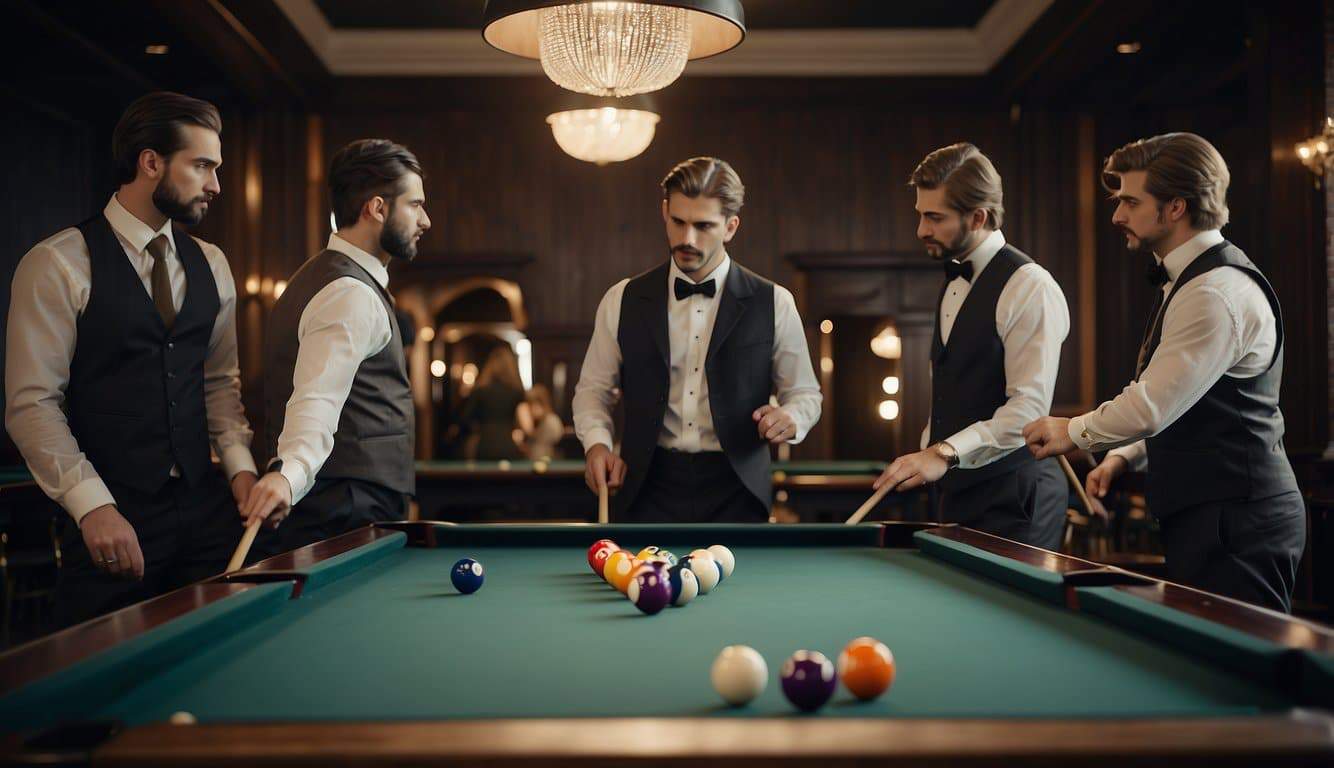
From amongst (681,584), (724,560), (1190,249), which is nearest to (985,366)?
(1190,249)

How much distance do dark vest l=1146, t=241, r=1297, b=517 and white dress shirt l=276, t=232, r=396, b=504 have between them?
5.68 feet

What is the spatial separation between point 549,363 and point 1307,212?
446 centimetres

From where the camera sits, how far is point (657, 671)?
122cm

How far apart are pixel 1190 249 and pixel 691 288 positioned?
128 cm

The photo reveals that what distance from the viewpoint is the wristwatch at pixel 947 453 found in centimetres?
253

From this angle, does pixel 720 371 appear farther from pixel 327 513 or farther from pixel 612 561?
pixel 612 561

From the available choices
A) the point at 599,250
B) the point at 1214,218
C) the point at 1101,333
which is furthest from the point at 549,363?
the point at 1214,218

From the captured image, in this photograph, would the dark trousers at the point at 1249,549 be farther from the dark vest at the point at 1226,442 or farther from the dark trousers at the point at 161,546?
the dark trousers at the point at 161,546

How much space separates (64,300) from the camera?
7.39 ft

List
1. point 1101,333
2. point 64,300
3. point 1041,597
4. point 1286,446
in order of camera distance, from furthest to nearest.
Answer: point 1101,333 < point 1286,446 < point 64,300 < point 1041,597

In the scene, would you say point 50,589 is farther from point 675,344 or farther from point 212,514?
point 675,344

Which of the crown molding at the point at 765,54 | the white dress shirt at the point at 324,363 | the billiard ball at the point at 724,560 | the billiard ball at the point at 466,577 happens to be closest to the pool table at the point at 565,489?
the white dress shirt at the point at 324,363

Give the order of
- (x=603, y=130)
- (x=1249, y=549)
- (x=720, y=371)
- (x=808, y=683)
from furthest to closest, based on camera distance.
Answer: (x=603, y=130) → (x=720, y=371) → (x=1249, y=549) → (x=808, y=683)

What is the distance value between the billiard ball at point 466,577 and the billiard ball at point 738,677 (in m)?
0.75
